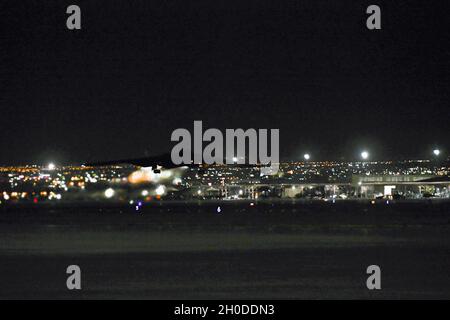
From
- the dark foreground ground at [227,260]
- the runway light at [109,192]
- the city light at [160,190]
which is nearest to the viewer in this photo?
the dark foreground ground at [227,260]

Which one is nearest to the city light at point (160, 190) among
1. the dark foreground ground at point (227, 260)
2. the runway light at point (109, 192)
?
the runway light at point (109, 192)

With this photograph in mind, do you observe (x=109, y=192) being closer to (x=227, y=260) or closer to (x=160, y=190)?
(x=160, y=190)

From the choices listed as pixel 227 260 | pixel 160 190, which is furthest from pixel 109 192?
pixel 227 260

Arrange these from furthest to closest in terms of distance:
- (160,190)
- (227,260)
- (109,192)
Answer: (160,190) < (109,192) < (227,260)

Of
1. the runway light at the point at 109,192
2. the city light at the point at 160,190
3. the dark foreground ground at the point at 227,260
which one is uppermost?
the city light at the point at 160,190

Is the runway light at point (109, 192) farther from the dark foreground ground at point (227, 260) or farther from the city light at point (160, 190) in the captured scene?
the dark foreground ground at point (227, 260)

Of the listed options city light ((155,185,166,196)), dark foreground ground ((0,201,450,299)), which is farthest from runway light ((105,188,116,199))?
dark foreground ground ((0,201,450,299))

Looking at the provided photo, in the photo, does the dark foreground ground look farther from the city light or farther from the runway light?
the city light

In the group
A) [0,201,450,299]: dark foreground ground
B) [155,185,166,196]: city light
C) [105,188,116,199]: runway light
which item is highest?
[155,185,166,196]: city light
